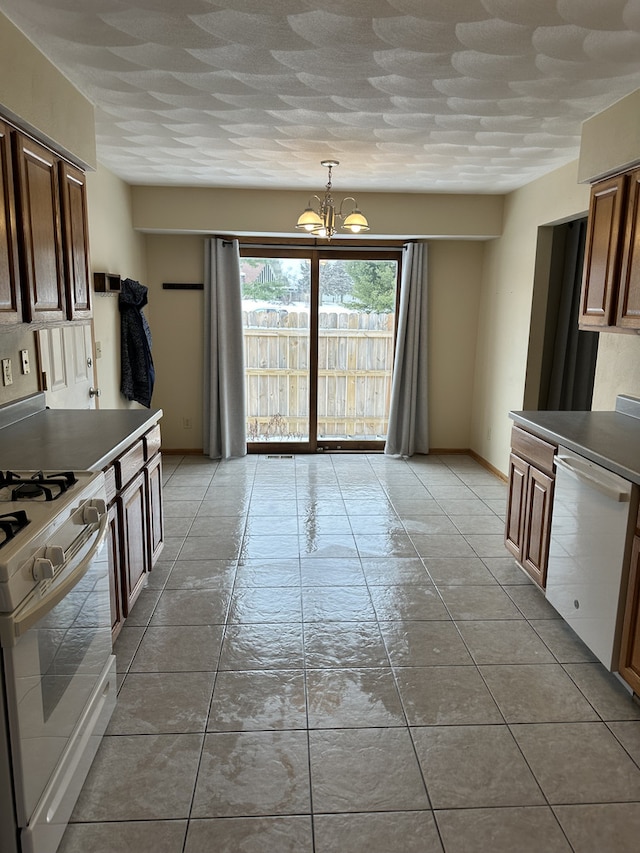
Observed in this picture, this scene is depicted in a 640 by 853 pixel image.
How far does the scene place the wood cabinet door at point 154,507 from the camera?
3143 millimetres

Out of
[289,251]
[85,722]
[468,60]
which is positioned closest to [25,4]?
[468,60]

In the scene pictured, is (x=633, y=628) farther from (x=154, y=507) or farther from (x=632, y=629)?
(x=154, y=507)

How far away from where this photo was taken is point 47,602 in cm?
155

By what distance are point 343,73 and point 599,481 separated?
6.70ft

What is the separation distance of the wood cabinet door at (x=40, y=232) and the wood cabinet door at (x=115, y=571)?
0.91m

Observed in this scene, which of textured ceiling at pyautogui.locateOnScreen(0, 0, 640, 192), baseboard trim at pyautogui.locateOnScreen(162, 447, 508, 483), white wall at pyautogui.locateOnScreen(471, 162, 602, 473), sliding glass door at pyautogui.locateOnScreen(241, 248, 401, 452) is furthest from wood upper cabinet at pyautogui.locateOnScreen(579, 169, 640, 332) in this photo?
sliding glass door at pyautogui.locateOnScreen(241, 248, 401, 452)

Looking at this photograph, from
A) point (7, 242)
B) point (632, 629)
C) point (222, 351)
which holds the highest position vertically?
point (7, 242)

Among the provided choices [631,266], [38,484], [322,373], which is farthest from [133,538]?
[322,373]

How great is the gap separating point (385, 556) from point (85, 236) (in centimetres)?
250

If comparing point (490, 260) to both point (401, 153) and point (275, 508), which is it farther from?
point (275, 508)

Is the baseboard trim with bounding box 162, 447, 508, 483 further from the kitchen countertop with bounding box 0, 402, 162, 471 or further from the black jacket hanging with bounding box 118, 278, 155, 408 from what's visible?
the kitchen countertop with bounding box 0, 402, 162, 471

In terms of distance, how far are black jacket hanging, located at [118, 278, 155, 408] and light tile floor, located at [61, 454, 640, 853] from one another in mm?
1674

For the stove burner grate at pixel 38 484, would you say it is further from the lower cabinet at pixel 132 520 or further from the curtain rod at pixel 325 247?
the curtain rod at pixel 325 247

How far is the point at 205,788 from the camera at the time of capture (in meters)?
1.91
